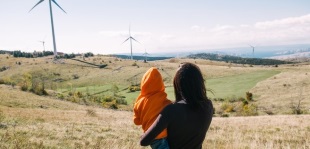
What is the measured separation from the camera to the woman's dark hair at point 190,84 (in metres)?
4.93

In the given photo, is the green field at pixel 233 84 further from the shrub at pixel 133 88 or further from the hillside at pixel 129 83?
the shrub at pixel 133 88

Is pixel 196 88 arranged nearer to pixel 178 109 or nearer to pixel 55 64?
pixel 178 109

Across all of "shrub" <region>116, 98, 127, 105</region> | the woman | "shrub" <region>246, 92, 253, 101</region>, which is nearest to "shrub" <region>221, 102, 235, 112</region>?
"shrub" <region>246, 92, 253, 101</region>

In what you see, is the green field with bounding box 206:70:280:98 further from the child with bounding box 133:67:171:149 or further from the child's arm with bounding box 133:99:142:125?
the child with bounding box 133:67:171:149

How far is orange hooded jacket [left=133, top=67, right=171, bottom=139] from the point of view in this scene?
16.7 ft

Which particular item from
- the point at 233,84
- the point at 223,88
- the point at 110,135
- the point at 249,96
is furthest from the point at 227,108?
the point at 110,135

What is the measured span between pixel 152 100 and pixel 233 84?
11572 cm

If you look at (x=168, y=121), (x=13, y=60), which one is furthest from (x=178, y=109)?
(x=13, y=60)

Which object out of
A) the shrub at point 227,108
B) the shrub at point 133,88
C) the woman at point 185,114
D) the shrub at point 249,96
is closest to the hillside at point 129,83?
the shrub at point 227,108

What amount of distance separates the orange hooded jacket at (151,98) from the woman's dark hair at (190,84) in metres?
0.31

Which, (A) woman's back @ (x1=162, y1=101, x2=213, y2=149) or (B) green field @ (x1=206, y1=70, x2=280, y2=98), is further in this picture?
(B) green field @ (x1=206, y1=70, x2=280, y2=98)

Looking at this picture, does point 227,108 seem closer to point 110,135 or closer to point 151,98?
point 110,135

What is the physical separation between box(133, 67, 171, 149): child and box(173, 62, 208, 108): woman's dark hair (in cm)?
32

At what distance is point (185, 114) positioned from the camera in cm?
483
